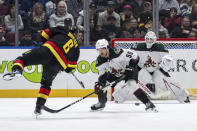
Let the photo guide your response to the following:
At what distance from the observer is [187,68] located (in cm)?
831

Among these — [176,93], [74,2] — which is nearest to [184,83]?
[176,93]

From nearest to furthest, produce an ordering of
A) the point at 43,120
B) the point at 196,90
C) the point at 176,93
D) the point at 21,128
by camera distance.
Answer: the point at 21,128, the point at 43,120, the point at 176,93, the point at 196,90

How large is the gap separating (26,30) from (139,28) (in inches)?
77.3

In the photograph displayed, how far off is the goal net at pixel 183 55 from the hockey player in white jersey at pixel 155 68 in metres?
0.82

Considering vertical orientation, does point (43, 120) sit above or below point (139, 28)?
below

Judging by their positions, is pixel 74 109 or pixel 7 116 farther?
pixel 74 109

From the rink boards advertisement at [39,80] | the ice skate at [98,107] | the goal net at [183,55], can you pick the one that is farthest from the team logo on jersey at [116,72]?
the rink boards advertisement at [39,80]

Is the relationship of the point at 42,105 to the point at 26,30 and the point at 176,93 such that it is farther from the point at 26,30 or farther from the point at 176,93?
the point at 26,30

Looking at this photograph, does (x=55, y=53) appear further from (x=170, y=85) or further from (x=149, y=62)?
(x=170, y=85)

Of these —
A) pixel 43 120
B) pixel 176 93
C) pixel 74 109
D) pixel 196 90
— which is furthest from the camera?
pixel 196 90

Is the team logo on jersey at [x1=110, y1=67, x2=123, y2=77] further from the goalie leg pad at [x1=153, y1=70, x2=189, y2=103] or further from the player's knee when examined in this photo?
the goalie leg pad at [x1=153, y1=70, x2=189, y2=103]

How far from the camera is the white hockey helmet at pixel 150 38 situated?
7.04 metres

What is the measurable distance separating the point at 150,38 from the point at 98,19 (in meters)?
1.88

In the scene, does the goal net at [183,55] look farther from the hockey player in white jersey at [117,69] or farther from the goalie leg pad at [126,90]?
the hockey player in white jersey at [117,69]
